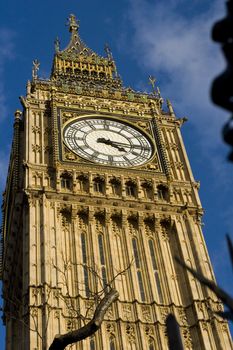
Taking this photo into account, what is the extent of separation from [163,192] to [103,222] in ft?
12.9

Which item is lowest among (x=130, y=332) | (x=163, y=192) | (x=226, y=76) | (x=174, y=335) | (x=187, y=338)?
(x=226, y=76)

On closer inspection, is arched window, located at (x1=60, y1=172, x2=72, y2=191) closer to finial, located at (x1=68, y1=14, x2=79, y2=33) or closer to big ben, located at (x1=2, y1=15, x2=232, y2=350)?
big ben, located at (x1=2, y1=15, x2=232, y2=350)

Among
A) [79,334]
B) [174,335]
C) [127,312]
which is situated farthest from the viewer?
[127,312]

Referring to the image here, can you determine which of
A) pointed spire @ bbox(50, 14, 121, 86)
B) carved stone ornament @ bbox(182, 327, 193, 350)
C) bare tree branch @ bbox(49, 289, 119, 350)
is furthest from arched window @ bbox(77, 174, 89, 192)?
bare tree branch @ bbox(49, 289, 119, 350)

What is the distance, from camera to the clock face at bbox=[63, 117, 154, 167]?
33500 mm

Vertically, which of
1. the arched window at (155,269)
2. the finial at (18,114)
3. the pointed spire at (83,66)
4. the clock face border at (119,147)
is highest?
the pointed spire at (83,66)

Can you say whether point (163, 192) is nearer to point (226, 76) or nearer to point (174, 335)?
point (174, 335)

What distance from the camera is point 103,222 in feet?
99.8

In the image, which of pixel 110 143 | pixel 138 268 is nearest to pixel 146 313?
pixel 138 268

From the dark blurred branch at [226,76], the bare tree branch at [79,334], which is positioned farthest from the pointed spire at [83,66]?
the dark blurred branch at [226,76]

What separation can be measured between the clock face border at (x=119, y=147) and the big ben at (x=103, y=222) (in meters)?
0.06

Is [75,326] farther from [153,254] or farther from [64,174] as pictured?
[64,174]

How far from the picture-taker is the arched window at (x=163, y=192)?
106 feet

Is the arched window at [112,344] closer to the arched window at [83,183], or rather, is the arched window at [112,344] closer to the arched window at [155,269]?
the arched window at [155,269]
